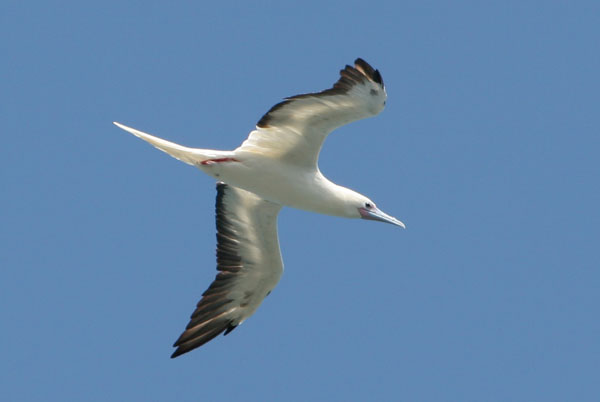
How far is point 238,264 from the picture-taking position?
1352 cm

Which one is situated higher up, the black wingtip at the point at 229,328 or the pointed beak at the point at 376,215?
the pointed beak at the point at 376,215

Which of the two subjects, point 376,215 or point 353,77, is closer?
point 353,77

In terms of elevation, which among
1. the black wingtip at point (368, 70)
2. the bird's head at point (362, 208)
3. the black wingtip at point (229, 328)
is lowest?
the black wingtip at point (229, 328)

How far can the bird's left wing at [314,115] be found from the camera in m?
11.1

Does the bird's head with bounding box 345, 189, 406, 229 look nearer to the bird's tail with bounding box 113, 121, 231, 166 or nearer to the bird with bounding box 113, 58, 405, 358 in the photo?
the bird with bounding box 113, 58, 405, 358

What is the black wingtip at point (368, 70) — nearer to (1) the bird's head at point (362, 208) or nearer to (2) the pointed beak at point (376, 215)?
(1) the bird's head at point (362, 208)

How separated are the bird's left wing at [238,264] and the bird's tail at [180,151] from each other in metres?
1.31

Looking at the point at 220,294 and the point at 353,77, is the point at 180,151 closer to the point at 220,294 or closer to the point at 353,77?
the point at 353,77

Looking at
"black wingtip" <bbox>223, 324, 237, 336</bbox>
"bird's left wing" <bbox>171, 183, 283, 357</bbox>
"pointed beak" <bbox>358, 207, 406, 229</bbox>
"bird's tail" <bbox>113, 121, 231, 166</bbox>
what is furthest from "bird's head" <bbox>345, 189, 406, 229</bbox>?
"black wingtip" <bbox>223, 324, 237, 336</bbox>

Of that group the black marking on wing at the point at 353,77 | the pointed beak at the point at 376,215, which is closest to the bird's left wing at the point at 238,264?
the pointed beak at the point at 376,215

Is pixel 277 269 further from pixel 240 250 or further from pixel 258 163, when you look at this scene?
pixel 258 163

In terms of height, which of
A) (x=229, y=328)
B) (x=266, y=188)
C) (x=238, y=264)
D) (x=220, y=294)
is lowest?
(x=229, y=328)

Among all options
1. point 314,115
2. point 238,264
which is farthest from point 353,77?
point 238,264

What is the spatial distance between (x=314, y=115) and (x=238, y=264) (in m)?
2.81
